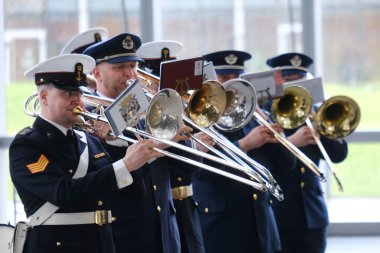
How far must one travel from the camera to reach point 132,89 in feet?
12.8

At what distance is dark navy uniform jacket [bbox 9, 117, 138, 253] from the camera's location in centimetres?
393

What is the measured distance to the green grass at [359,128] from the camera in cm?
863

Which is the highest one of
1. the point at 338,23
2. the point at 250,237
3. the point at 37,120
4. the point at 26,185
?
the point at 338,23

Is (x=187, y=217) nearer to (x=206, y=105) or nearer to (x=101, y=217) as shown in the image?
(x=206, y=105)

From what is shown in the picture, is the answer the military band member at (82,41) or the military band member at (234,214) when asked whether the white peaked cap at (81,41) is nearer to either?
the military band member at (82,41)

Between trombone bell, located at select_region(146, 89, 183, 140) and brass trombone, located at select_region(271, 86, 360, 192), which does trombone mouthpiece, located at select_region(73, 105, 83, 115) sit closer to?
trombone bell, located at select_region(146, 89, 183, 140)

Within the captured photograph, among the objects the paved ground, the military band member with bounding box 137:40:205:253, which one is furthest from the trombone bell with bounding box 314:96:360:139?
the paved ground

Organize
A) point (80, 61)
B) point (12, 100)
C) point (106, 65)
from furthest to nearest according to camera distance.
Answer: point (12, 100) < point (106, 65) < point (80, 61)

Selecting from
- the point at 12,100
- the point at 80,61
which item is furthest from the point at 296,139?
the point at 12,100

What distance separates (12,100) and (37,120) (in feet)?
15.3

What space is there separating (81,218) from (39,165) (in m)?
0.29

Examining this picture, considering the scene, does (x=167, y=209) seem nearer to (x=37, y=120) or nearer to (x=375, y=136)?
(x=37, y=120)

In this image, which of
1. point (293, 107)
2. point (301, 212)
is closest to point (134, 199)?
point (293, 107)

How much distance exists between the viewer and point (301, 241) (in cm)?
589
